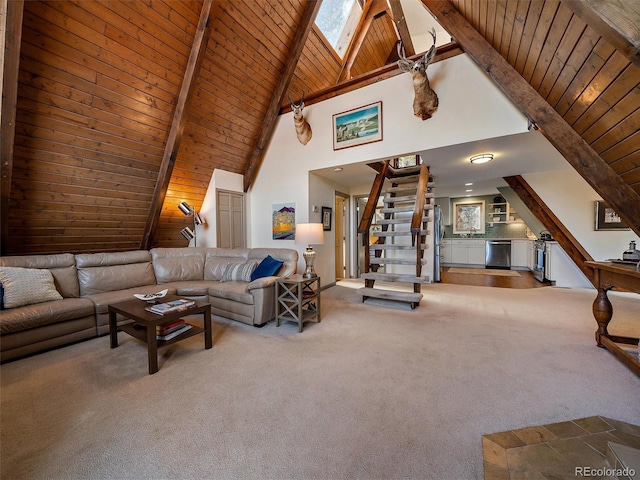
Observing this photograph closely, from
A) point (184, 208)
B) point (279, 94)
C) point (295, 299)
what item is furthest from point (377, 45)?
point (295, 299)

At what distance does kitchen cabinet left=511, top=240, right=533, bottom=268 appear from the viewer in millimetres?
7152

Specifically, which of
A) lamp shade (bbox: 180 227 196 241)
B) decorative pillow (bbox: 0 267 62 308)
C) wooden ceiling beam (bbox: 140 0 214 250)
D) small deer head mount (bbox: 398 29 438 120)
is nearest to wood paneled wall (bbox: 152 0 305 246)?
wooden ceiling beam (bbox: 140 0 214 250)

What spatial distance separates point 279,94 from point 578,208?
580cm

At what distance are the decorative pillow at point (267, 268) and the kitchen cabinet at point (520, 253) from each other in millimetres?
7052

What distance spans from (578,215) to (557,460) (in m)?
5.47

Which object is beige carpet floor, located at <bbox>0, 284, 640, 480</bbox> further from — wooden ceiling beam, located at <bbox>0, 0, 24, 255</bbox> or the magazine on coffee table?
wooden ceiling beam, located at <bbox>0, 0, 24, 255</bbox>

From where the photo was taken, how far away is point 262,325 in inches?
121

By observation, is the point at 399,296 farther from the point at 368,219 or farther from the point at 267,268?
the point at 267,268

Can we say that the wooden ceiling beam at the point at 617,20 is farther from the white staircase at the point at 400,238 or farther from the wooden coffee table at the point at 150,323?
the wooden coffee table at the point at 150,323

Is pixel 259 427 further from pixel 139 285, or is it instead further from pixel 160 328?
pixel 139 285

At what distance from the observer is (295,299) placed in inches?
116

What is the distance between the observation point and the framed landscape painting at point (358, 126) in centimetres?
384

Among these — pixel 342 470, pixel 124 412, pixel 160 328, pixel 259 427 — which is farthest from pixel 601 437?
pixel 160 328

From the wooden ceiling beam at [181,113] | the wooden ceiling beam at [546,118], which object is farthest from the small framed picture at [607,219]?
the wooden ceiling beam at [181,113]
